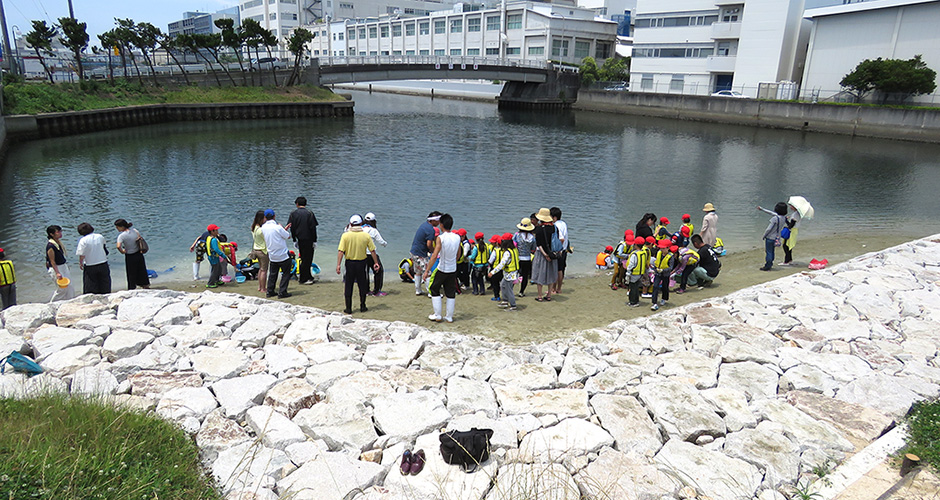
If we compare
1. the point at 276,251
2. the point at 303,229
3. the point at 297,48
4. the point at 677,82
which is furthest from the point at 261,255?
the point at 677,82

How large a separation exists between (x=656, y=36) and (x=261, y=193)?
61.6m

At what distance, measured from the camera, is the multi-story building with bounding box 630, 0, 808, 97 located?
189 ft

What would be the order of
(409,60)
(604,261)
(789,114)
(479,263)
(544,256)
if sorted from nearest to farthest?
(544,256) < (479,263) < (604,261) < (789,114) < (409,60)

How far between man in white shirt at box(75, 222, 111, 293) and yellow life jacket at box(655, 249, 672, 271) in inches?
418

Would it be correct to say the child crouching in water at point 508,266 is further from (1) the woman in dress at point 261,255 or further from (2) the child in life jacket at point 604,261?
(1) the woman in dress at point 261,255

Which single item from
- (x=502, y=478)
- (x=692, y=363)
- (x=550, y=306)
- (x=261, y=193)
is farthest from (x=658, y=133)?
(x=502, y=478)

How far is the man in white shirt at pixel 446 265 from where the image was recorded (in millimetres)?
9273

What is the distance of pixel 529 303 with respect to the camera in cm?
1161

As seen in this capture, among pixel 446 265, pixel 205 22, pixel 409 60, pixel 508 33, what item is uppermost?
pixel 205 22

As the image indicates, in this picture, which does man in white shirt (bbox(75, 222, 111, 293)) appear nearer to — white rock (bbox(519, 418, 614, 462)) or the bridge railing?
white rock (bbox(519, 418, 614, 462))

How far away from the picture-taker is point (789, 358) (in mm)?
7742

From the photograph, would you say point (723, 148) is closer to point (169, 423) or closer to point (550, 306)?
point (550, 306)

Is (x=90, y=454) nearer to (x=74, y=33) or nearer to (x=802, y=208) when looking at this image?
(x=802, y=208)

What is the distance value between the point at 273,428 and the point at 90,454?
1697 millimetres
